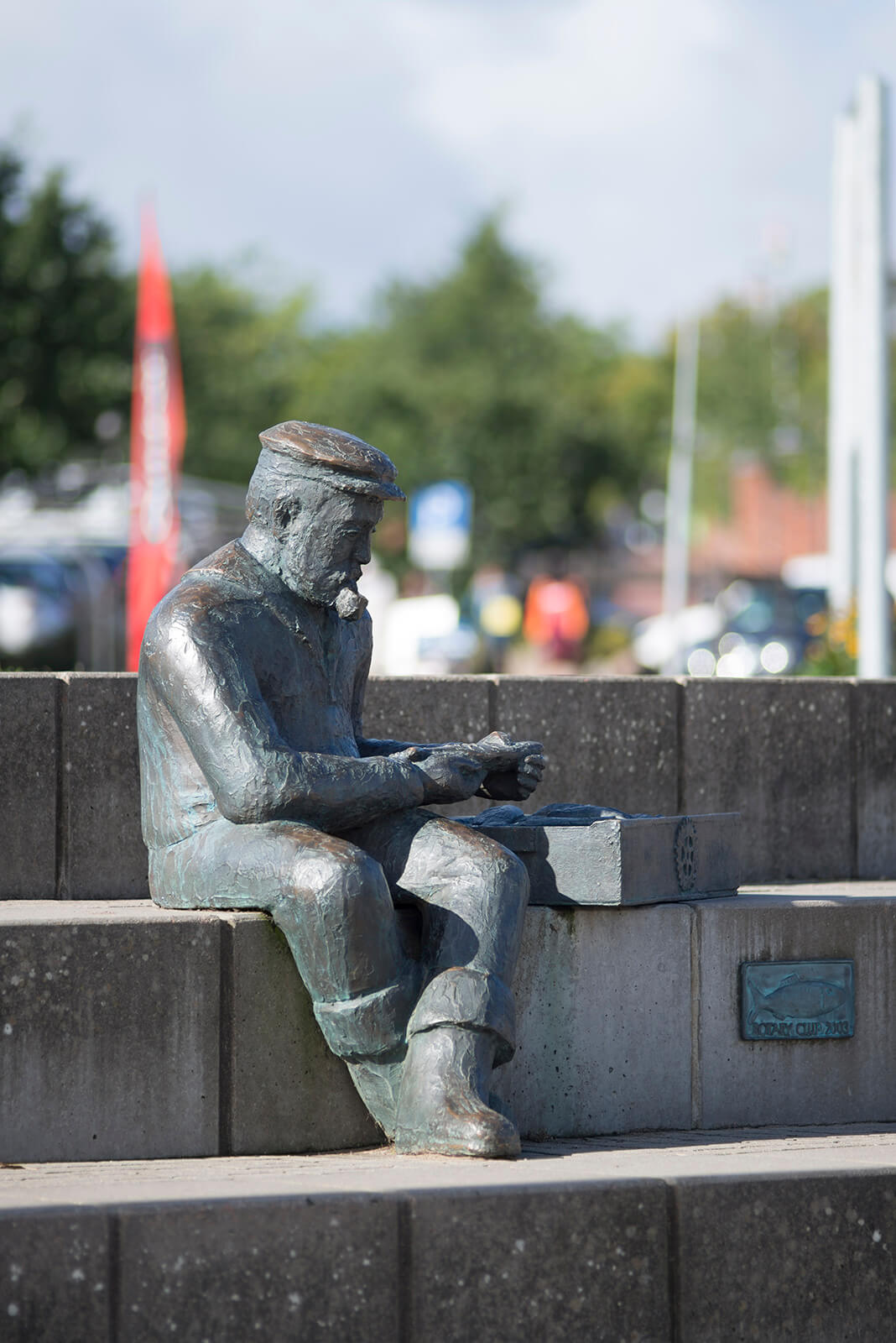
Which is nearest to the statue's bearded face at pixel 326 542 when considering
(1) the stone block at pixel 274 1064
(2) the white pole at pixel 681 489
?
(1) the stone block at pixel 274 1064

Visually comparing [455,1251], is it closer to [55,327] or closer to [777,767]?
[777,767]

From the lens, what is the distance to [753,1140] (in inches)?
207

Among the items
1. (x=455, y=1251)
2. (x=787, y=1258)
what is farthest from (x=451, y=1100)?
(x=787, y=1258)

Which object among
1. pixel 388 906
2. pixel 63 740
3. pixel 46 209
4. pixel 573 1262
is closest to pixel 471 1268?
pixel 573 1262

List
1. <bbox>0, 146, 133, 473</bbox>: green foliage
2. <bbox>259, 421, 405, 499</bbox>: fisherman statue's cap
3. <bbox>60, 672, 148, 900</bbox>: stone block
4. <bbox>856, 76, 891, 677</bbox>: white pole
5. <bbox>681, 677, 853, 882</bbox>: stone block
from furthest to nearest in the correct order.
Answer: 1. <bbox>0, 146, 133, 473</bbox>: green foliage
2. <bbox>856, 76, 891, 677</bbox>: white pole
3. <bbox>681, 677, 853, 882</bbox>: stone block
4. <bbox>60, 672, 148, 900</bbox>: stone block
5. <bbox>259, 421, 405, 499</bbox>: fisherman statue's cap

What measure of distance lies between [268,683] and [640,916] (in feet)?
4.02

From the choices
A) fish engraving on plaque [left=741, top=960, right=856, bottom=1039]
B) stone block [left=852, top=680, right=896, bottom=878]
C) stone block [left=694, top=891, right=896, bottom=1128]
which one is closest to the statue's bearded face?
stone block [left=694, top=891, right=896, bottom=1128]

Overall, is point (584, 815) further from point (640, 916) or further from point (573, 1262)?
point (573, 1262)

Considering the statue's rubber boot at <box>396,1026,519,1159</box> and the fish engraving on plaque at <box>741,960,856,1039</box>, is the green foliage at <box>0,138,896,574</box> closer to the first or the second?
the fish engraving on plaque at <box>741,960,856,1039</box>

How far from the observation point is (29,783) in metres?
6.38

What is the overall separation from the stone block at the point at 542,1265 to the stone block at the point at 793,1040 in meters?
1.25

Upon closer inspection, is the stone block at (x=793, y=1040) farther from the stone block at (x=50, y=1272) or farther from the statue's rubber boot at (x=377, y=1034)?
the stone block at (x=50, y=1272)

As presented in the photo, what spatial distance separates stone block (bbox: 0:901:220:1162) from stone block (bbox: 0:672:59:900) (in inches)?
53.4

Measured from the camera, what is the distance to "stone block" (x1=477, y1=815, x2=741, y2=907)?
5312 mm
